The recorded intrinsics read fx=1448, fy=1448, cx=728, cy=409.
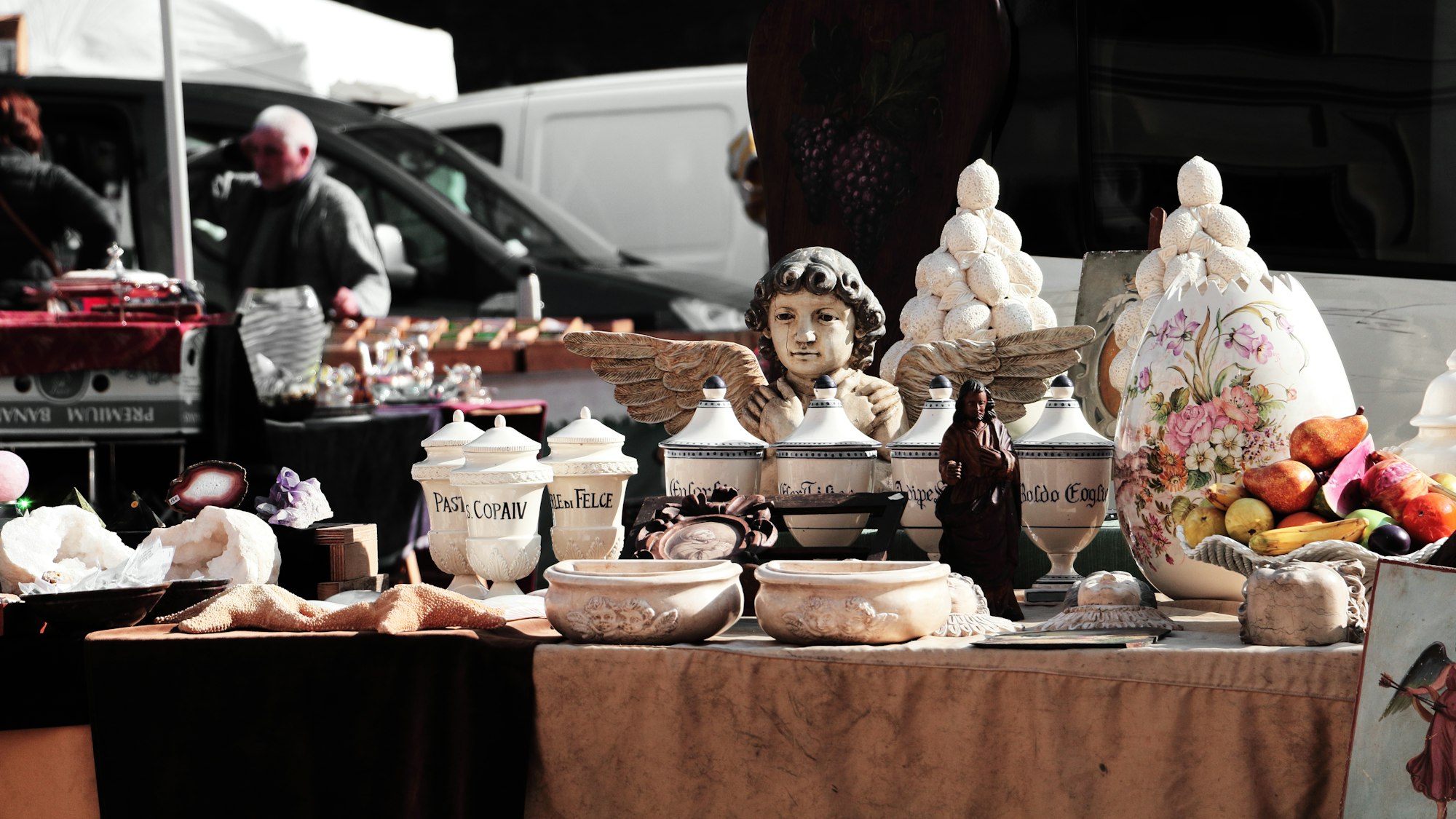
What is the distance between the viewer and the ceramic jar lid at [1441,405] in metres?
2.04

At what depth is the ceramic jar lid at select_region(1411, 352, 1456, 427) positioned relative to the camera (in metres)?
2.04

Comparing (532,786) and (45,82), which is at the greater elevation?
(45,82)

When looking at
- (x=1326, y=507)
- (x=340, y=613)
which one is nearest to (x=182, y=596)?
(x=340, y=613)

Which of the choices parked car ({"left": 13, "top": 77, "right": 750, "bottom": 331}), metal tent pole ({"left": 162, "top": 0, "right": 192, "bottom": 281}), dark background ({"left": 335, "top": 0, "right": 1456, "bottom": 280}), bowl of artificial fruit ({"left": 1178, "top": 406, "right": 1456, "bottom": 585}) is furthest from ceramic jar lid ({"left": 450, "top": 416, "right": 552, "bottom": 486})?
parked car ({"left": 13, "top": 77, "right": 750, "bottom": 331})

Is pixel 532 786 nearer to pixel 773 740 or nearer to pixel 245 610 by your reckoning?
pixel 773 740

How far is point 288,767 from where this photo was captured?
5.70 ft

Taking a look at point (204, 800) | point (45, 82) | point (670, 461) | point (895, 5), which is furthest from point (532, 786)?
point (45, 82)

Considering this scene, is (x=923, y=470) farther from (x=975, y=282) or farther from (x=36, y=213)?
(x=36, y=213)

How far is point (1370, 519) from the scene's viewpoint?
174 cm

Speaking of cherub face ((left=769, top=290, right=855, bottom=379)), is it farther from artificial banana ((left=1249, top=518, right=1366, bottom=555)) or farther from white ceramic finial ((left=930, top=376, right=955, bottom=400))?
artificial banana ((left=1249, top=518, right=1366, bottom=555))

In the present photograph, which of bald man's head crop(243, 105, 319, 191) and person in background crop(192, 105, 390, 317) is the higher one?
bald man's head crop(243, 105, 319, 191)

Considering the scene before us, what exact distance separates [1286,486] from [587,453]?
3.19ft

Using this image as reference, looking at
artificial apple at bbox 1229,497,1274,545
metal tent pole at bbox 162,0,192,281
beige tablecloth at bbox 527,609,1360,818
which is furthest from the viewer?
metal tent pole at bbox 162,0,192,281

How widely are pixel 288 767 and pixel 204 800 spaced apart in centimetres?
11
